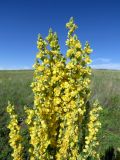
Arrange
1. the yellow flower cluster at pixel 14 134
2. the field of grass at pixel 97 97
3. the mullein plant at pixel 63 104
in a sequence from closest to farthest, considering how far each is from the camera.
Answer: the mullein plant at pixel 63 104
the yellow flower cluster at pixel 14 134
the field of grass at pixel 97 97

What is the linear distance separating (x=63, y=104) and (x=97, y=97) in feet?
94.3

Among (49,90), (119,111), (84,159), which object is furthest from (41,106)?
(119,111)

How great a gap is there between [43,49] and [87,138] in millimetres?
3331

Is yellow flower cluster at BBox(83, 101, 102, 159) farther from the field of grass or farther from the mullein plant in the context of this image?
the field of grass

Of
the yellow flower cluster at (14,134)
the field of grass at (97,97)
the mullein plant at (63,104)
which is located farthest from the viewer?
the field of grass at (97,97)

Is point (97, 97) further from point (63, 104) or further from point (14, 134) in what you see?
point (63, 104)

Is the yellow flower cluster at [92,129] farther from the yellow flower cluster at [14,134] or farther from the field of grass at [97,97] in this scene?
the field of grass at [97,97]

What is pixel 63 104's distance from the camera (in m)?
10.1

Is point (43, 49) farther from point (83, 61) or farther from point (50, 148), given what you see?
point (50, 148)

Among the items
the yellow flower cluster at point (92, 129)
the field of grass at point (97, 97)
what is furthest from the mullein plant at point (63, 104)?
the field of grass at point (97, 97)

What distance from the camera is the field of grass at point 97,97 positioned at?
26844 mm

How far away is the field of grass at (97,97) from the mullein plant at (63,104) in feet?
43.7

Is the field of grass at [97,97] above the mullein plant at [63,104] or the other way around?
the other way around

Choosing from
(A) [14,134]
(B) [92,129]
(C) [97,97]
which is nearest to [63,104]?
(B) [92,129]
